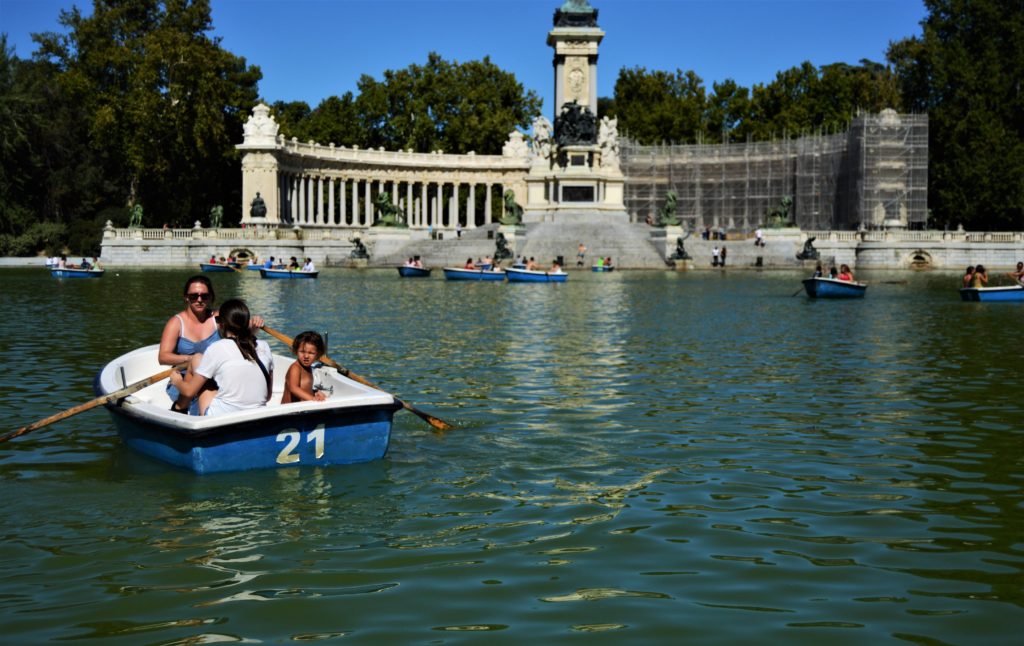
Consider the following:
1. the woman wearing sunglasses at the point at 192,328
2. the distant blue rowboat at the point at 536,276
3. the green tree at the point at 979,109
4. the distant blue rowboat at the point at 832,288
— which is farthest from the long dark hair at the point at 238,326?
the green tree at the point at 979,109

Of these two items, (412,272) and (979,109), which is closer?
(412,272)

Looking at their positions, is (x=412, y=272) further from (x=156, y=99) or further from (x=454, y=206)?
(x=454, y=206)

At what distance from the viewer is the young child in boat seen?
38.0ft

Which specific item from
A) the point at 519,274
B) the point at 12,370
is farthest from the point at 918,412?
the point at 519,274

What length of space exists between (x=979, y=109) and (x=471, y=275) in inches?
1573

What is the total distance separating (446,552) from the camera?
8.69m

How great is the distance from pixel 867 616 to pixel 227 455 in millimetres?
6123

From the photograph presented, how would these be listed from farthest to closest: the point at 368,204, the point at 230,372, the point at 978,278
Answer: the point at 368,204 < the point at 978,278 < the point at 230,372

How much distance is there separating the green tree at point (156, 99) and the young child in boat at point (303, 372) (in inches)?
2824

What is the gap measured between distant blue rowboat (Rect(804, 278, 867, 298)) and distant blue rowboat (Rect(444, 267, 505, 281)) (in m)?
16.6

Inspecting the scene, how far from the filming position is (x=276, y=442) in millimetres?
10961

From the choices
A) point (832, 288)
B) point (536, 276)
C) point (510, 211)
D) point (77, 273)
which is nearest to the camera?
point (832, 288)

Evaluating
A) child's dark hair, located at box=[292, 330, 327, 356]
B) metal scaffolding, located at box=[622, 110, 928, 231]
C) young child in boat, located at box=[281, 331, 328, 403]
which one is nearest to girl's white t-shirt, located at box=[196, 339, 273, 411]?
young child in boat, located at box=[281, 331, 328, 403]

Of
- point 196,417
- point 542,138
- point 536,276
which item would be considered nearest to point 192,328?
point 196,417
